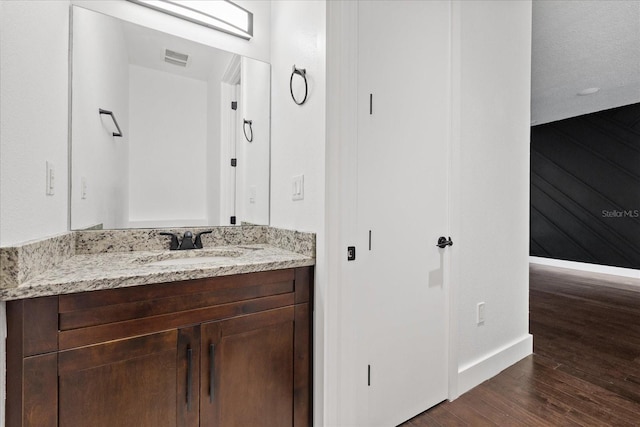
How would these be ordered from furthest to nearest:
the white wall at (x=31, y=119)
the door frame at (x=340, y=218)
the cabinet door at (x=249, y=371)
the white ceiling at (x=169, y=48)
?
the white ceiling at (x=169, y=48), the door frame at (x=340, y=218), the cabinet door at (x=249, y=371), the white wall at (x=31, y=119)

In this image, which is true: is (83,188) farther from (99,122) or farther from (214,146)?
(214,146)

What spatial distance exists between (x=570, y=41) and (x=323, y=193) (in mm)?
3322

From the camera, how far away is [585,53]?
3.18m

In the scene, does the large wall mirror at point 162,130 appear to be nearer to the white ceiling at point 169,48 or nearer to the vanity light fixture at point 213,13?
the white ceiling at point 169,48

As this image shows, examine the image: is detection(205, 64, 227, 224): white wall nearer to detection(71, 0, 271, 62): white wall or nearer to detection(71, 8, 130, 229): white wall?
detection(71, 0, 271, 62): white wall

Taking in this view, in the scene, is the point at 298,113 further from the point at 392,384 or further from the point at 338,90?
the point at 392,384

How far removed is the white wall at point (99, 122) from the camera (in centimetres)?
133

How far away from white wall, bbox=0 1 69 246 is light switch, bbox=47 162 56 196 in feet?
0.08

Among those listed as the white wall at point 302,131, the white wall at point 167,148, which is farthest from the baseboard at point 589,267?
the white wall at point 167,148

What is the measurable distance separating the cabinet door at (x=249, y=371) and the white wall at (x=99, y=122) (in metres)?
0.80

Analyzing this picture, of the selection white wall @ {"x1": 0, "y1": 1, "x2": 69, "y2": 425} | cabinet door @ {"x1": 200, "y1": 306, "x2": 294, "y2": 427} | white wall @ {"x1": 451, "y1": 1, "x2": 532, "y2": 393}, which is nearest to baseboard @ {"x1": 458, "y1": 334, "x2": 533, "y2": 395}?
white wall @ {"x1": 451, "y1": 1, "x2": 532, "y2": 393}

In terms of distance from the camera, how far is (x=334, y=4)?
1265 mm

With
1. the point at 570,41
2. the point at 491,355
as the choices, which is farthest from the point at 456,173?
the point at 570,41

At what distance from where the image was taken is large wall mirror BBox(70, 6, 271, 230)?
138 cm
